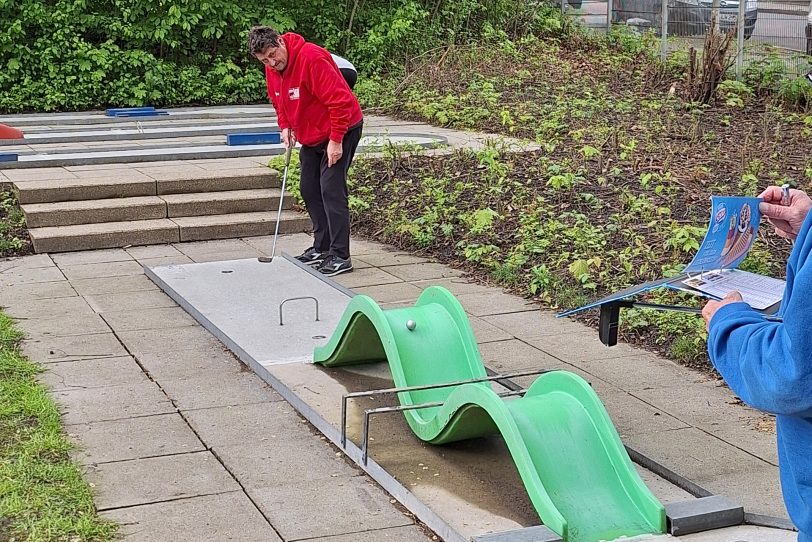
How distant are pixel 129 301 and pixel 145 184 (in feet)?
9.98

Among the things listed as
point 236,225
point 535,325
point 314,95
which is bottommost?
point 535,325

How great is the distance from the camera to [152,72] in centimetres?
1773

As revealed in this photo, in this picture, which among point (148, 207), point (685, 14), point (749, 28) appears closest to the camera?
point (148, 207)

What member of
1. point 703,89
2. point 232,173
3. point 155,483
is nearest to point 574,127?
point 703,89

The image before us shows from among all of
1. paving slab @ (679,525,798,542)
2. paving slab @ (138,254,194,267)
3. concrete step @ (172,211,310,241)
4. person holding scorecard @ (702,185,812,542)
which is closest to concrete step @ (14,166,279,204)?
concrete step @ (172,211,310,241)

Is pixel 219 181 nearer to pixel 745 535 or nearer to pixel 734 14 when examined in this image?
pixel 745 535

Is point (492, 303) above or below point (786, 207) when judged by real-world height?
below

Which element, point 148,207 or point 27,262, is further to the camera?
point 148,207

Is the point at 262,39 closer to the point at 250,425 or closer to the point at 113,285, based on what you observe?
the point at 113,285

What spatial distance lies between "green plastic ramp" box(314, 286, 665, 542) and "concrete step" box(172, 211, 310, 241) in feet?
16.2

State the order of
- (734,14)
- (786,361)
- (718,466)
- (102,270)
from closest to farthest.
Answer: (786,361) → (718,466) → (102,270) → (734,14)

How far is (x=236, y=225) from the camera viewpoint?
9750 millimetres

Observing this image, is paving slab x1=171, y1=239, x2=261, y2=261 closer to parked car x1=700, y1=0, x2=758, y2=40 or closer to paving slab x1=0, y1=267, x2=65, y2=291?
paving slab x1=0, y1=267, x2=65, y2=291

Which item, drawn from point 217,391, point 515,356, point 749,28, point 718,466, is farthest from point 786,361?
point 749,28
